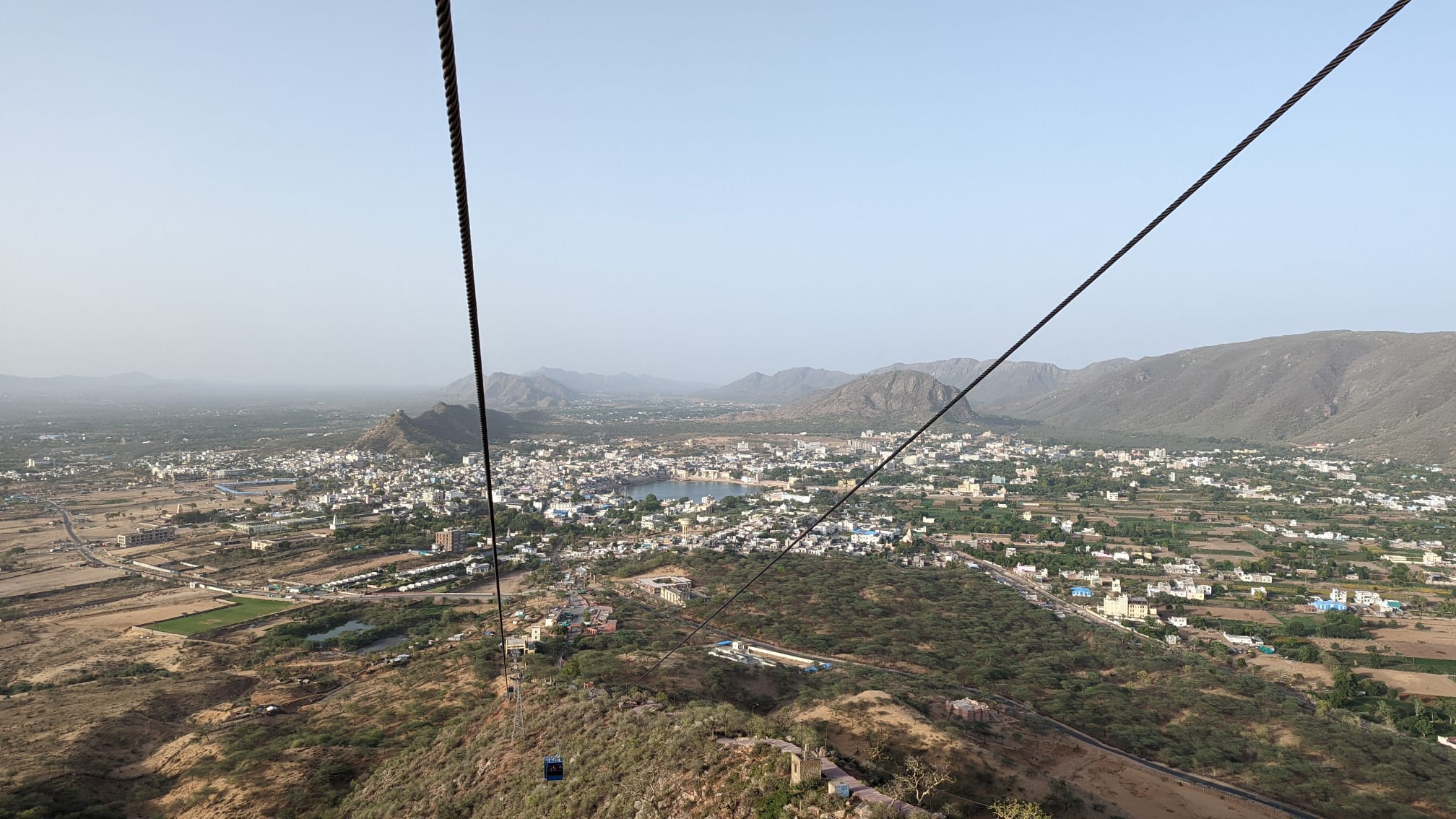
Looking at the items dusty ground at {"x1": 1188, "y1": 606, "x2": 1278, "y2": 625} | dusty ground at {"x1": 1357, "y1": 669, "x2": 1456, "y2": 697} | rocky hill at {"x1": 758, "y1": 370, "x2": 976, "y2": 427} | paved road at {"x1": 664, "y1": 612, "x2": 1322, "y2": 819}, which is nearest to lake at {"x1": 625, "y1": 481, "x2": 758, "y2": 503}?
dusty ground at {"x1": 1188, "y1": 606, "x2": 1278, "y2": 625}

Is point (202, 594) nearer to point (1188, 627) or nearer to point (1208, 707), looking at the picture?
point (1208, 707)

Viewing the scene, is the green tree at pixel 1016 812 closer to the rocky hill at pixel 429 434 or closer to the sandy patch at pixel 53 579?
the sandy patch at pixel 53 579

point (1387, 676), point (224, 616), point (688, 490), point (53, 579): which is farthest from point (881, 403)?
point (53, 579)

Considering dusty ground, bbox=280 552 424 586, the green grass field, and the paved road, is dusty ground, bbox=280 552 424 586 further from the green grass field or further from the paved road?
the paved road

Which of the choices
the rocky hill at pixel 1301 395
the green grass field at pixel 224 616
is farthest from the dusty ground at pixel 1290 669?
the rocky hill at pixel 1301 395

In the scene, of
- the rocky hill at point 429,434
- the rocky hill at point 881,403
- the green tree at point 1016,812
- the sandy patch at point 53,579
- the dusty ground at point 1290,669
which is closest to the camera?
the green tree at point 1016,812

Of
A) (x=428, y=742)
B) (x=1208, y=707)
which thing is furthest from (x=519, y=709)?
(x=1208, y=707)

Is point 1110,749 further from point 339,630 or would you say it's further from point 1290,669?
point 339,630
